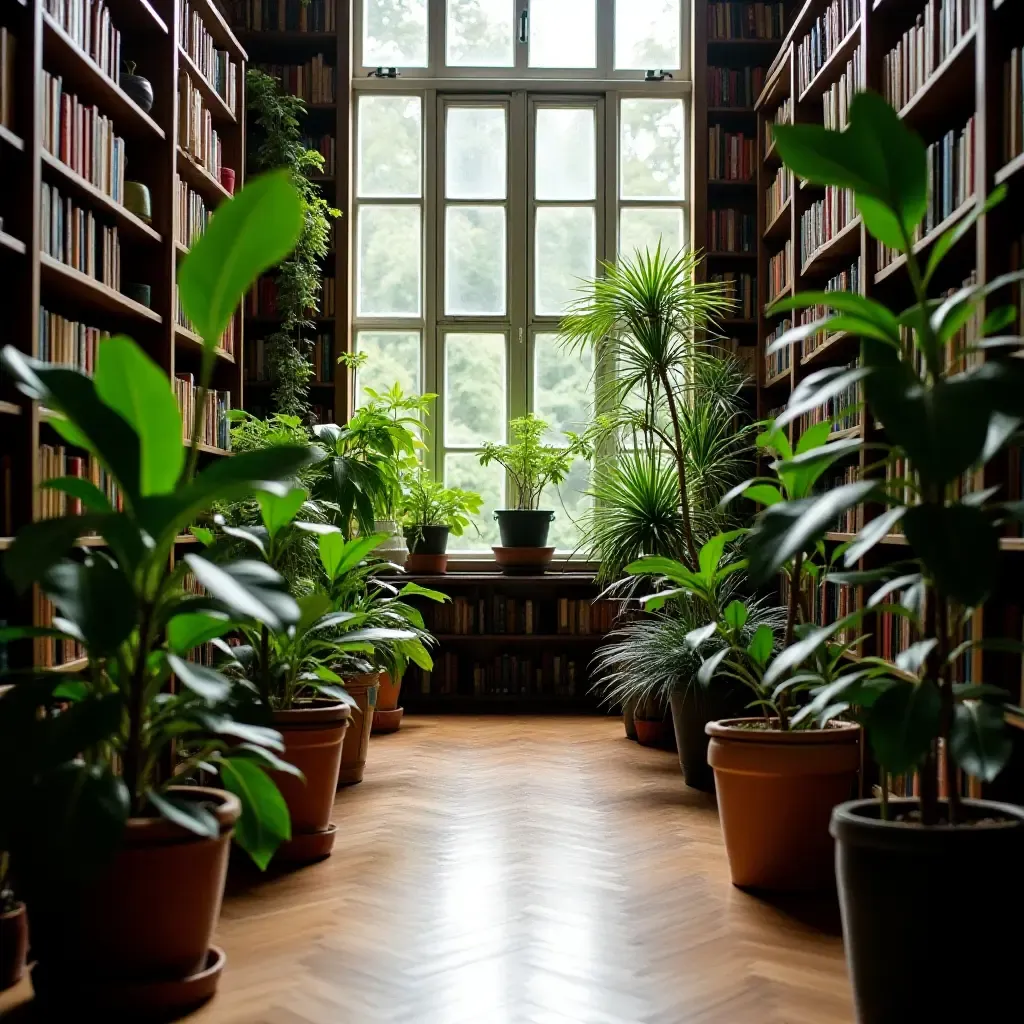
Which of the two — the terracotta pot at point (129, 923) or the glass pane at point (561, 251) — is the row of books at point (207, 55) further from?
the terracotta pot at point (129, 923)

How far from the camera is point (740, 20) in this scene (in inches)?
252

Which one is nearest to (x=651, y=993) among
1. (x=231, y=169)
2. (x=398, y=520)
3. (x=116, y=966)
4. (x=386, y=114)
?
(x=116, y=966)

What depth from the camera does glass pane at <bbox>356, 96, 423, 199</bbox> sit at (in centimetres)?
668

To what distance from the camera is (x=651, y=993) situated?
2.28 m

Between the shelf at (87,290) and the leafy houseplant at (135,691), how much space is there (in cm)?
130

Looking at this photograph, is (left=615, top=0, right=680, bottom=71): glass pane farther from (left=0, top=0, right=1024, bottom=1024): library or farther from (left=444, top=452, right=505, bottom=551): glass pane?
(left=444, top=452, right=505, bottom=551): glass pane

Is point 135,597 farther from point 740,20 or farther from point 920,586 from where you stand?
point 740,20

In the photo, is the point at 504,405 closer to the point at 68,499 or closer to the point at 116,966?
the point at 68,499

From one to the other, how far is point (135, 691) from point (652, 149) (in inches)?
212

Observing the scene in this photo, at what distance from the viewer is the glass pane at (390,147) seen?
668cm

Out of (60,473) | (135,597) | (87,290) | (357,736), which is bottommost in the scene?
(357,736)

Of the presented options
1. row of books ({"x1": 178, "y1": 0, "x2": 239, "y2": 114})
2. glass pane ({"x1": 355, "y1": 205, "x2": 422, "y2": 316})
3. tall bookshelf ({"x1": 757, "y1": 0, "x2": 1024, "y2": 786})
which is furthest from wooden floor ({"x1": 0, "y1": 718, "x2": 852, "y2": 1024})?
glass pane ({"x1": 355, "y1": 205, "x2": 422, "y2": 316})

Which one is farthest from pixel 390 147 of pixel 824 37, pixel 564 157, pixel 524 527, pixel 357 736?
pixel 357 736

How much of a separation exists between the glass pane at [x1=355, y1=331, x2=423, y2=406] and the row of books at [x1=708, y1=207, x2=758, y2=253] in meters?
1.74
